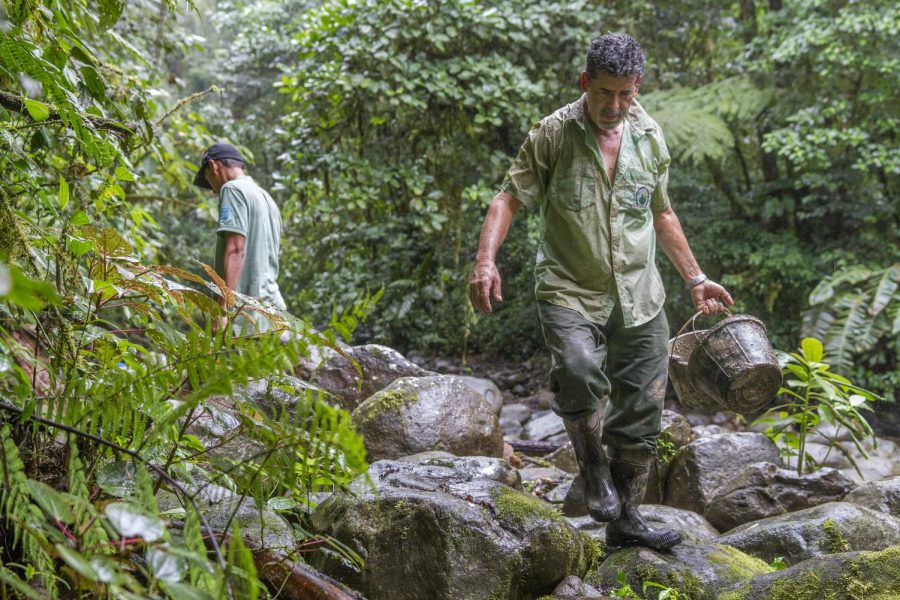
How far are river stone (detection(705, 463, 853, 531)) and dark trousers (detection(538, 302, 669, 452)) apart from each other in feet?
4.55

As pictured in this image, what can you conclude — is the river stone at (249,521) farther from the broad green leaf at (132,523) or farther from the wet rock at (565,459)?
the wet rock at (565,459)

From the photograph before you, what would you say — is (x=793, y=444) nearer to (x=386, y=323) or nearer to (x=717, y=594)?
(x=717, y=594)

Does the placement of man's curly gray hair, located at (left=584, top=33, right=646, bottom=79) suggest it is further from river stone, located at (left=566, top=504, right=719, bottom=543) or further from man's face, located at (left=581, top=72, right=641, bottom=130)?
river stone, located at (left=566, top=504, right=719, bottom=543)

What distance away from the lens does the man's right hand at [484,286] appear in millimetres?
3299

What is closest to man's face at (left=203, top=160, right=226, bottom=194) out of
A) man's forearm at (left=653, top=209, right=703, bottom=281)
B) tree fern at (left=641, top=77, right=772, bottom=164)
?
man's forearm at (left=653, top=209, right=703, bottom=281)

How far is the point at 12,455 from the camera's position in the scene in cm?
143

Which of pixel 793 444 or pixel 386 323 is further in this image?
pixel 386 323

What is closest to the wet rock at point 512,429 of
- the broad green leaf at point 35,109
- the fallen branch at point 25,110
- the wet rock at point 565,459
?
the wet rock at point 565,459

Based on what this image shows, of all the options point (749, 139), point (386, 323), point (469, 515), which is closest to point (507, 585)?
point (469, 515)

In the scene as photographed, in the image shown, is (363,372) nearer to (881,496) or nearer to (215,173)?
(215,173)

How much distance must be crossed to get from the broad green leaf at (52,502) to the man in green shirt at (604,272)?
2.25 meters

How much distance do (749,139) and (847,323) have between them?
3077mm

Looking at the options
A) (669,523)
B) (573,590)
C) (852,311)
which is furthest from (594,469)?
(852,311)

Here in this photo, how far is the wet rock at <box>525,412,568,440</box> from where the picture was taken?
7934mm
